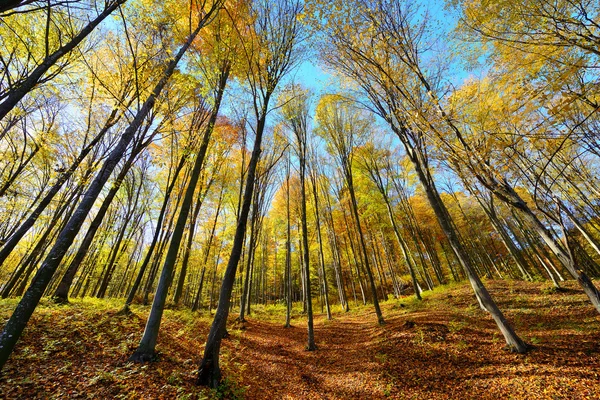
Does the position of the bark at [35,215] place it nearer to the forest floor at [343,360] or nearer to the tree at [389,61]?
the forest floor at [343,360]

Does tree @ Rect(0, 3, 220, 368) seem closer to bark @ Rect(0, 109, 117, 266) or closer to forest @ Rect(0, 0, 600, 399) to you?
forest @ Rect(0, 0, 600, 399)

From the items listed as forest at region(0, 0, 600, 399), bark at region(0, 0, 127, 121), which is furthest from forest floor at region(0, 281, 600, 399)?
bark at region(0, 0, 127, 121)

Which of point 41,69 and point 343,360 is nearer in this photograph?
point 41,69

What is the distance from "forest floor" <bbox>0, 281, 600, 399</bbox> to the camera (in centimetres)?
363

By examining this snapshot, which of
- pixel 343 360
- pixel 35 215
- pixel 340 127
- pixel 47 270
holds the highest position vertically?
pixel 340 127

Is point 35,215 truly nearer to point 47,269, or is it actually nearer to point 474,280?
point 47,269

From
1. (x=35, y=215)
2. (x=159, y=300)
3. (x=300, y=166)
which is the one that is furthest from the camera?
(x=300, y=166)

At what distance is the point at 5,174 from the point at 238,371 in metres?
12.7

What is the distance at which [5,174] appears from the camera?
9.09 m

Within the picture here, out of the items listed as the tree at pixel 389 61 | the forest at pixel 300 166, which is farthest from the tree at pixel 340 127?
the tree at pixel 389 61

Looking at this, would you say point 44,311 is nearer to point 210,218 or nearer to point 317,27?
point 210,218

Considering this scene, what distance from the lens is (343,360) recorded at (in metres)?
6.48

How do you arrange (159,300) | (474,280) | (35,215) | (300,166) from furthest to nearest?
(300,166) < (35,215) < (474,280) < (159,300)

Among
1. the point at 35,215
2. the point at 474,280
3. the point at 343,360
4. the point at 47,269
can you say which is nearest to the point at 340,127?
the point at 474,280
